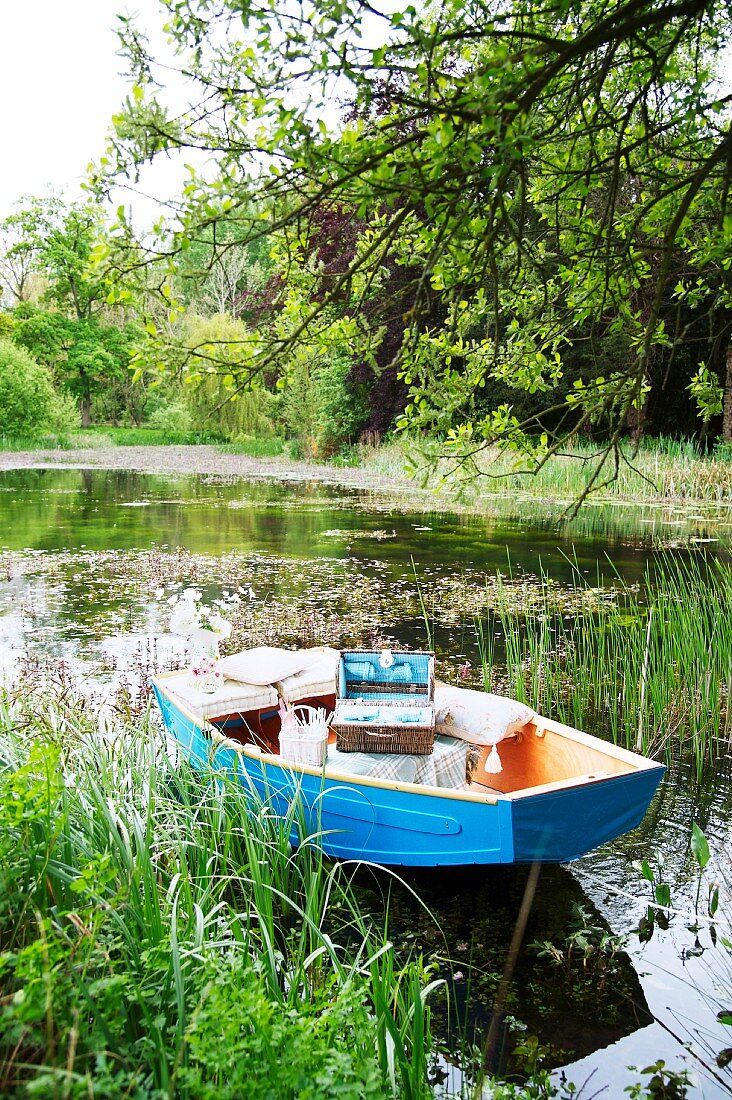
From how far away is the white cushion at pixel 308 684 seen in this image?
5070mm

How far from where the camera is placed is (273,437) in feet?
118

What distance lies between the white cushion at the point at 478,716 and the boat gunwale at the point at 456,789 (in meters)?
0.13

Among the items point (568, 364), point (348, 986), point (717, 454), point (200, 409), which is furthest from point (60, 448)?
point (348, 986)

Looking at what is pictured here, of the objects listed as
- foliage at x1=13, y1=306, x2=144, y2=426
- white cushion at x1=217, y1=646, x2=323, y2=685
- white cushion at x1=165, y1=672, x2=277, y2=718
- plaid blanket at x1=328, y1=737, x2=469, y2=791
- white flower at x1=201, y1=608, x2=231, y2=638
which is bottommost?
plaid blanket at x1=328, y1=737, x2=469, y2=791

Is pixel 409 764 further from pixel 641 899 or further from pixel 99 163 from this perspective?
pixel 99 163

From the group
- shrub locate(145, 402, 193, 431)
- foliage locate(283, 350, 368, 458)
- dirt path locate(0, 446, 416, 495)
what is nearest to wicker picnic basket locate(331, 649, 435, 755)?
dirt path locate(0, 446, 416, 495)

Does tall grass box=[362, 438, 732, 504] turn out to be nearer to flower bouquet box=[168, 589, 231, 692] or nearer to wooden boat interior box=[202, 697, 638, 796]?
flower bouquet box=[168, 589, 231, 692]

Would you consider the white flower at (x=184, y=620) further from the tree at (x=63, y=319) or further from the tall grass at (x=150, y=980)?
the tree at (x=63, y=319)

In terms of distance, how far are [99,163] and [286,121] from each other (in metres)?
0.62

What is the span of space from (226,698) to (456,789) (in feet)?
5.02

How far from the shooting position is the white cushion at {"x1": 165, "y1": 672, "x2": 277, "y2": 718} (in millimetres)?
4797

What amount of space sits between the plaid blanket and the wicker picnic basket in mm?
36

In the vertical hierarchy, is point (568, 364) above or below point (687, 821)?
above

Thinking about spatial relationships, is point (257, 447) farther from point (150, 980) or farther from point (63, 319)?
point (150, 980)
